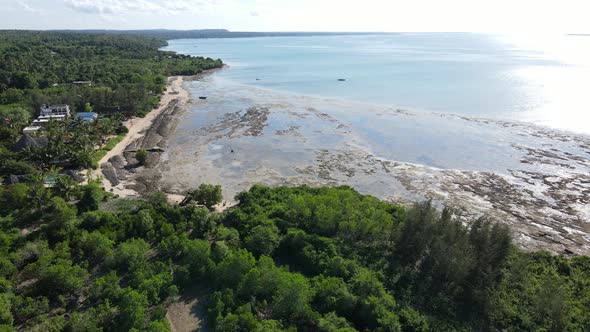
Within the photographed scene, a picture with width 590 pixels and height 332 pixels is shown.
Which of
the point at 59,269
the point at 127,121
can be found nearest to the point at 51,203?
the point at 59,269

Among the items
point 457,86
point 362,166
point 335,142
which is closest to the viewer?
point 362,166

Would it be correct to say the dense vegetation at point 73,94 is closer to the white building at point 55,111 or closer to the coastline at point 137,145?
the coastline at point 137,145

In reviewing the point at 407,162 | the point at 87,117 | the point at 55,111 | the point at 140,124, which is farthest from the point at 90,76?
the point at 407,162

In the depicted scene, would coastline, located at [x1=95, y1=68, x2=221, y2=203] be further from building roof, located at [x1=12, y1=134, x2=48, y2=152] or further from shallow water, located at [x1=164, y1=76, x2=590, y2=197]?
building roof, located at [x1=12, y1=134, x2=48, y2=152]

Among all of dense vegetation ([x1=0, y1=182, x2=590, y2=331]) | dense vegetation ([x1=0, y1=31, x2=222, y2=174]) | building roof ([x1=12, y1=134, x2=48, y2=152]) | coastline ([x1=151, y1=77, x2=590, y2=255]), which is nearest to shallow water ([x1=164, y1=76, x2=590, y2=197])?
coastline ([x1=151, y1=77, x2=590, y2=255])

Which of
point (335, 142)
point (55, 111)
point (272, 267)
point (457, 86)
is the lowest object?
point (272, 267)

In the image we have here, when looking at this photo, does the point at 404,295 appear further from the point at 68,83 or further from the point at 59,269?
the point at 68,83

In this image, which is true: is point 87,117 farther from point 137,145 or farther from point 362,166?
point 362,166
